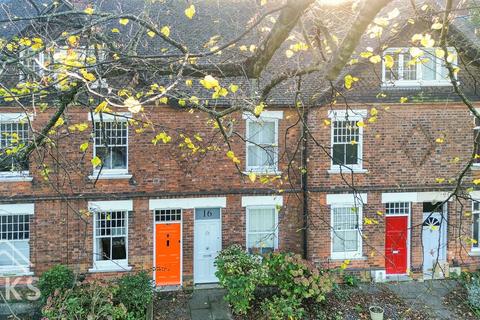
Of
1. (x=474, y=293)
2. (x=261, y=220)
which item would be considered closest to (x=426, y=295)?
(x=474, y=293)

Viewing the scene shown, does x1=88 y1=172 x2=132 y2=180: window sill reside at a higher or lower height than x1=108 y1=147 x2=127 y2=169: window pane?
lower

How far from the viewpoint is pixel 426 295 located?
48.0 feet

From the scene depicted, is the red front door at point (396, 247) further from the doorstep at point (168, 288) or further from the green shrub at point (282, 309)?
the doorstep at point (168, 288)

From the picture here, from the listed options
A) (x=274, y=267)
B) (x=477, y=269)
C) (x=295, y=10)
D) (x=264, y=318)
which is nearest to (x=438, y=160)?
(x=477, y=269)

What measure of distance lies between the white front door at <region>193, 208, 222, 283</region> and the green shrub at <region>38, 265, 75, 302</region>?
4.29 metres

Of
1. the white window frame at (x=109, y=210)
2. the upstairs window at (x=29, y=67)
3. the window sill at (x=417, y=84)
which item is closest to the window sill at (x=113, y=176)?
the white window frame at (x=109, y=210)

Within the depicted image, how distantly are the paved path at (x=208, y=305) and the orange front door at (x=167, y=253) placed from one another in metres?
1.04

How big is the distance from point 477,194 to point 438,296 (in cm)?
422

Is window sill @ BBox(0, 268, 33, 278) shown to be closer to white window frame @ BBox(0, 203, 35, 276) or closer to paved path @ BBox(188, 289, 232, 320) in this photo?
white window frame @ BBox(0, 203, 35, 276)

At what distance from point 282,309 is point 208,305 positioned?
2.63m

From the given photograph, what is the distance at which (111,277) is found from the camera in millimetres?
14430

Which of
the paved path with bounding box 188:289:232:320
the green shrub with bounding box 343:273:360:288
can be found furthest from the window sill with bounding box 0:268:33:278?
the green shrub with bounding box 343:273:360:288

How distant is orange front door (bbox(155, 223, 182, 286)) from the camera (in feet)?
49.0

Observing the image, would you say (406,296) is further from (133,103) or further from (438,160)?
(133,103)
